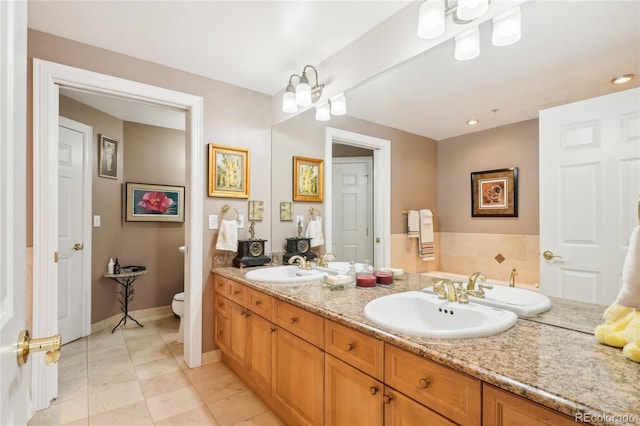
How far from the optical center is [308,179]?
247 centimetres

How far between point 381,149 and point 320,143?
613mm

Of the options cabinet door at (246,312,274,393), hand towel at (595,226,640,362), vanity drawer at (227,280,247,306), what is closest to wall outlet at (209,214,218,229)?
vanity drawer at (227,280,247,306)

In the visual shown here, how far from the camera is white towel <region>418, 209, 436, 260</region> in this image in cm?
161

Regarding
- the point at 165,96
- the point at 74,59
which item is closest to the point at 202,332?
the point at 165,96

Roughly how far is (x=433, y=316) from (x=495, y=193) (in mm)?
602

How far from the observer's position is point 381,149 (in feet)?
6.16

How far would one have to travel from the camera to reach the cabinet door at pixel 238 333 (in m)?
2.12

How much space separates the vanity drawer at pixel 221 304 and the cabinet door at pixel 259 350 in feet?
1.24

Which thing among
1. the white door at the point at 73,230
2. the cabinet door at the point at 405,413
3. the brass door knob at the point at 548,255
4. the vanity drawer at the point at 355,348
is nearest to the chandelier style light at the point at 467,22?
the brass door knob at the point at 548,255

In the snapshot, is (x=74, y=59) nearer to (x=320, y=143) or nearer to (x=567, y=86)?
(x=320, y=143)

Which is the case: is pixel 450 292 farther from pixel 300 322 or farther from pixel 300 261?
pixel 300 261

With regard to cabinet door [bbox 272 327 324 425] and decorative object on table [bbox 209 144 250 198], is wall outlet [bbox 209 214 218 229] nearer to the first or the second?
decorative object on table [bbox 209 144 250 198]

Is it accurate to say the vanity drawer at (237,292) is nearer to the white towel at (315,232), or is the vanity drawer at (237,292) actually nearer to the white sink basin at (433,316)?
the white towel at (315,232)

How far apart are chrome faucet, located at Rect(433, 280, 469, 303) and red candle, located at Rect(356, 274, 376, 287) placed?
1.33 ft
